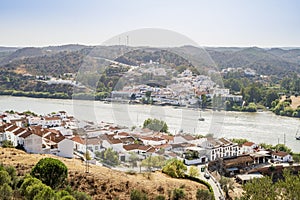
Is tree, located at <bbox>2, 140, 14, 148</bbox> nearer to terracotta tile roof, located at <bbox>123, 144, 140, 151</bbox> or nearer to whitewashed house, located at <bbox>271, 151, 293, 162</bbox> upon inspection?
terracotta tile roof, located at <bbox>123, 144, 140, 151</bbox>

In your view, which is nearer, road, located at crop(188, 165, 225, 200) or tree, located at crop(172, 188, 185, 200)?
tree, located at crop(172, 188, 185, 200)

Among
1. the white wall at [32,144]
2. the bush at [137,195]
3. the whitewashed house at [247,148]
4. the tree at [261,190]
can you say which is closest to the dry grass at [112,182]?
the bush at [137,195]

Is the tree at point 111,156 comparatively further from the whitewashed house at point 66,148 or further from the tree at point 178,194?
the whitewashed house at point 66,148

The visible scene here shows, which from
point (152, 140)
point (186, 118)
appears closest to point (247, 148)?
point (152, 140)

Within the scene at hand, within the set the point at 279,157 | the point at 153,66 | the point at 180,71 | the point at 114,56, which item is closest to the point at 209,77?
the point at 180,71

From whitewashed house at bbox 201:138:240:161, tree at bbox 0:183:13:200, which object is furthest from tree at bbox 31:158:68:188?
whitewashed house at bbox 201:138:240:161

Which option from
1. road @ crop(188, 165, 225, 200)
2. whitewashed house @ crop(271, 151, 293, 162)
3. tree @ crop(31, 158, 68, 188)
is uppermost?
tree @ crop(31, 158, 68, 188)

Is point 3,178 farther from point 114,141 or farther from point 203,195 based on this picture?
point 203,195
